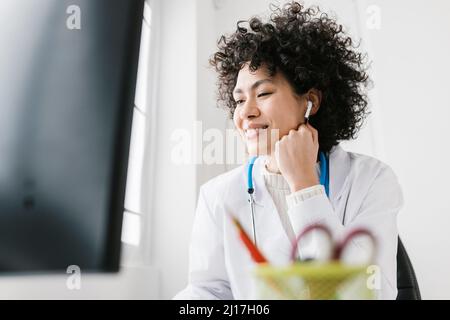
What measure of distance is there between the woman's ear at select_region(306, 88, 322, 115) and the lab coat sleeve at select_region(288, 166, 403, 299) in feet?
0.80

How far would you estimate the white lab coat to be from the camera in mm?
846

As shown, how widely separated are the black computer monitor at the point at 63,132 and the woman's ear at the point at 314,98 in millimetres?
593

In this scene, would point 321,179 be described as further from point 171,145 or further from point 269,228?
point 171,145

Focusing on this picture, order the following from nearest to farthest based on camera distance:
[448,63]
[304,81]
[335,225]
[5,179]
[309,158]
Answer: [335,225] → [309,158] → [5,179] → [304,81] → [448,63]

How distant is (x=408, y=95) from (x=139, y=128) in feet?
3.51

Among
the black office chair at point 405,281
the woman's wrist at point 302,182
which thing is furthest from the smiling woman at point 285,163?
the black office chair at point 405,281

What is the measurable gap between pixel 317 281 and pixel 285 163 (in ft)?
1.30

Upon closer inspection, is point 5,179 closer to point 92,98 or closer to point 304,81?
point 92,98

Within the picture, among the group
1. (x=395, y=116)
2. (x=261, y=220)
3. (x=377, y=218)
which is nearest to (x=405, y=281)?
(x=377, y=218)

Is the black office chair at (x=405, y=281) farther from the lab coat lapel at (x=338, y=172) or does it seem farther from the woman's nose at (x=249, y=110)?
the woman's nose at (x=249, y=110)

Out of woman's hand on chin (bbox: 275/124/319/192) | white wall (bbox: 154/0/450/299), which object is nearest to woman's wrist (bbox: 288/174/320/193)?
woman's hand on chin (bbox: 275/124/319/192)

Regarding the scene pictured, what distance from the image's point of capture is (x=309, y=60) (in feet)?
3.43

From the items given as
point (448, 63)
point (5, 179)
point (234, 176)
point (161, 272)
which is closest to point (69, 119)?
point (5, 179)
